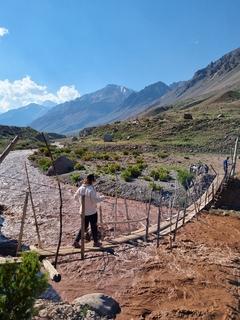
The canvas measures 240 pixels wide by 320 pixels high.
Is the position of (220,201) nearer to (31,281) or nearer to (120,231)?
(120,231)

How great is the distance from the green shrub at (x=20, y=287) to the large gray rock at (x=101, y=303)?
6.68 feet

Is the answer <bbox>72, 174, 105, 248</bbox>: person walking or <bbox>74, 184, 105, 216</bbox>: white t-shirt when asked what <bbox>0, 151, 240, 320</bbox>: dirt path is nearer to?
<bbox>72, 174, 105, 248</bbox>: person walking

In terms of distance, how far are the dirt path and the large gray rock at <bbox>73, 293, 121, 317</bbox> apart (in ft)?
0.55

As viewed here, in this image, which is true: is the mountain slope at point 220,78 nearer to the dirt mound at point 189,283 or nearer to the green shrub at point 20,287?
the dirt mound at point 189,283

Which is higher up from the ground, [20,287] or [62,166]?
[62,166]

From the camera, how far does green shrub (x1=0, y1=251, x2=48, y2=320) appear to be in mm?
3633

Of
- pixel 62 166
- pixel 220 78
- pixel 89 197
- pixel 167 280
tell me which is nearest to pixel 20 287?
pixel 89 197

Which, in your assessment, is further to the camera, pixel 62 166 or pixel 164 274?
pixel 62 166

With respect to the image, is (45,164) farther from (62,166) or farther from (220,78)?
(220,78)

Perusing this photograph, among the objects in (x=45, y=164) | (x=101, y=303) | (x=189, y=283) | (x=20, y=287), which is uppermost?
(x=45, y=164)

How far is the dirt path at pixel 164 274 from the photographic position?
581 centimetres

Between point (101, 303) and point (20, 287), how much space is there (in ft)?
8.05

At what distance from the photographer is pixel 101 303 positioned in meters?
5.60

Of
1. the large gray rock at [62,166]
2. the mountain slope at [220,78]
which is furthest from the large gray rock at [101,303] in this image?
the mountain slope at [220,78]
